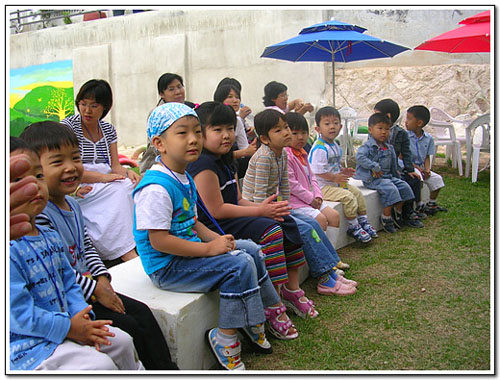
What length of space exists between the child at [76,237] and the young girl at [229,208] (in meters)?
0.77

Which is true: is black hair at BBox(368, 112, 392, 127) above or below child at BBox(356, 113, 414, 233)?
above

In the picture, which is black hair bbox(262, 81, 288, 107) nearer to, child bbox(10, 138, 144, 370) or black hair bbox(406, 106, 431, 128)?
black hair bbox(406, 106, 431, 128)

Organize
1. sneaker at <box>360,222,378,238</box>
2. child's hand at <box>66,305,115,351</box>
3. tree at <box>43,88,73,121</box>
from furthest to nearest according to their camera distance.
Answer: tree at <box>43,88,73,121</box>, sneaker at <box>360,222,378,238</box>, child's hand at <box>66,305,115,351</box>

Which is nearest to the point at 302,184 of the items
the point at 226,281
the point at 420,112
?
the point at 226,281

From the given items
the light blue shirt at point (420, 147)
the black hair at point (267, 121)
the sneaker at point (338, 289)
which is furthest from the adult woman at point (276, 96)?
the sneaker at point (338, 289)

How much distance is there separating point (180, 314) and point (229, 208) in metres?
0.80

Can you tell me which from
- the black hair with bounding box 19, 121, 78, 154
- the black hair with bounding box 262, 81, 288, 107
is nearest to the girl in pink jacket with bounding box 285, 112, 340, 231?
the black hair with bounding box 262, 81, 288, 107

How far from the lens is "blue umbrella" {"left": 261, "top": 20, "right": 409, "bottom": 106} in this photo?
21.0ft

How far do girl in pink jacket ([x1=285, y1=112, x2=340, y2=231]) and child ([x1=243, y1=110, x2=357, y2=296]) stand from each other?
37cm

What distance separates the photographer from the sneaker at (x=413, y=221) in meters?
5.09

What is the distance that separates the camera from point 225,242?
240 cm

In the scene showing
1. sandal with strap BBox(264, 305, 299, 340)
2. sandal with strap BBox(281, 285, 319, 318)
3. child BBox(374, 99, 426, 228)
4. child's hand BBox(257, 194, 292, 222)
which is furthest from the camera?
child BBox(374, 99, 426, 228)

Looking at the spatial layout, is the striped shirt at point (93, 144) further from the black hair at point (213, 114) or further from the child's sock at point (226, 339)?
the child's sock at point (226, 339)
